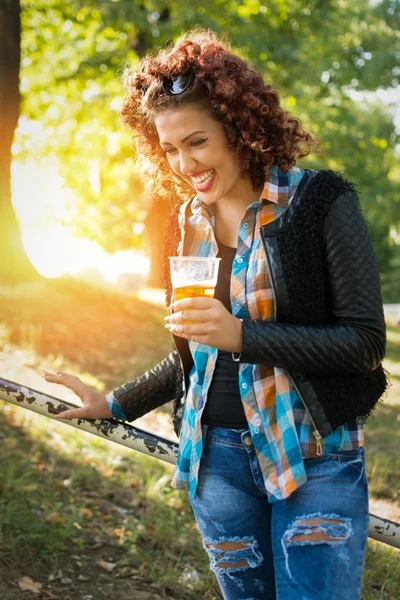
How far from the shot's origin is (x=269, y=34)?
11.8m

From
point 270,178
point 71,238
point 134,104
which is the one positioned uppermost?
point 71,238

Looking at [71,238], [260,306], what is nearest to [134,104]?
[260,306]

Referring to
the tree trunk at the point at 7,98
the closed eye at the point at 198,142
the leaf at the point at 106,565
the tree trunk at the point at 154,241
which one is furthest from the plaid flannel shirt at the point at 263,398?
the tree trunk at the point at 154,241

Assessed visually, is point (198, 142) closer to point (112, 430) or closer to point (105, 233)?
point (112, 430)

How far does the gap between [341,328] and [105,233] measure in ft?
83.0

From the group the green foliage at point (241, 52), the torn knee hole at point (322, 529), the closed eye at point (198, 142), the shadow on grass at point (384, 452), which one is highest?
the green foliage at point (241, 52)

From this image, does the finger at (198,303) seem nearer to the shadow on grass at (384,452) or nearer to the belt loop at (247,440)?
the belt loop at (247,440)

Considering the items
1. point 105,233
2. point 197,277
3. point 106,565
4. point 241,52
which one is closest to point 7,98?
point 241,52

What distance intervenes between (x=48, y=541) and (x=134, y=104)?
246 centimetres

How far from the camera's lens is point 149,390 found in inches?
93.3

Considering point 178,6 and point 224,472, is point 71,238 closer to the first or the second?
point 178,6

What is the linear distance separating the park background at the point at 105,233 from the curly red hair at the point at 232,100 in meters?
0.30

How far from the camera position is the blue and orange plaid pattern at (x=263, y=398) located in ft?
6.07

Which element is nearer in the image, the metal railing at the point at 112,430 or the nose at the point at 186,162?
the nose at the point at 186,162
